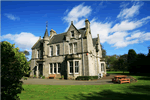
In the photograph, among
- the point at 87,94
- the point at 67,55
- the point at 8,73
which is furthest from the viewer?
the point at 67,55

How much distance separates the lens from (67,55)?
25812 mm

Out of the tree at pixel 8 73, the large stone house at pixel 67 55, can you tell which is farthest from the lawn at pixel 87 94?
the large stone house at pixel 67 55

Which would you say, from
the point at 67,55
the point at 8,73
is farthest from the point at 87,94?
the point at 67,55

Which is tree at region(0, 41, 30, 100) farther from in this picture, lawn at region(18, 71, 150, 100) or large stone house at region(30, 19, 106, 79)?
large stone house at region(30, 19, 106, 79)

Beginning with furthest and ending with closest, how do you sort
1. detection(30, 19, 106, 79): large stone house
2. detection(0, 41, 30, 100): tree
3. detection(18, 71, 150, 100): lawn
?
1. detection(30, 19, 106, 79): large stone house
2. detection(18, 71, 150, 100): lawn
3. detection(0, 41, 30, 100): tree

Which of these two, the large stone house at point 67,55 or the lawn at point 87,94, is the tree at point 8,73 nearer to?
the lawn at point 87,94

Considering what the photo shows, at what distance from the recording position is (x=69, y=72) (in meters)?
24.9

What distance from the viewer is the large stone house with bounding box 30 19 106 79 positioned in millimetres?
24641

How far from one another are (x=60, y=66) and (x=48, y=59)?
4809 mm

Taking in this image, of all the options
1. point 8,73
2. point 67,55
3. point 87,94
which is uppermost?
point 67,55

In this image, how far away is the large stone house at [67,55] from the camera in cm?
2464

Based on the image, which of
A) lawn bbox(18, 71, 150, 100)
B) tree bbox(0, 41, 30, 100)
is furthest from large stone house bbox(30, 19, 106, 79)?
tree bbox(0, 41, 30, 100)

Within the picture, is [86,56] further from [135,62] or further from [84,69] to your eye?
[135,62]

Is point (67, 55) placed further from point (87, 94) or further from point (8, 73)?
point (8, 73)
